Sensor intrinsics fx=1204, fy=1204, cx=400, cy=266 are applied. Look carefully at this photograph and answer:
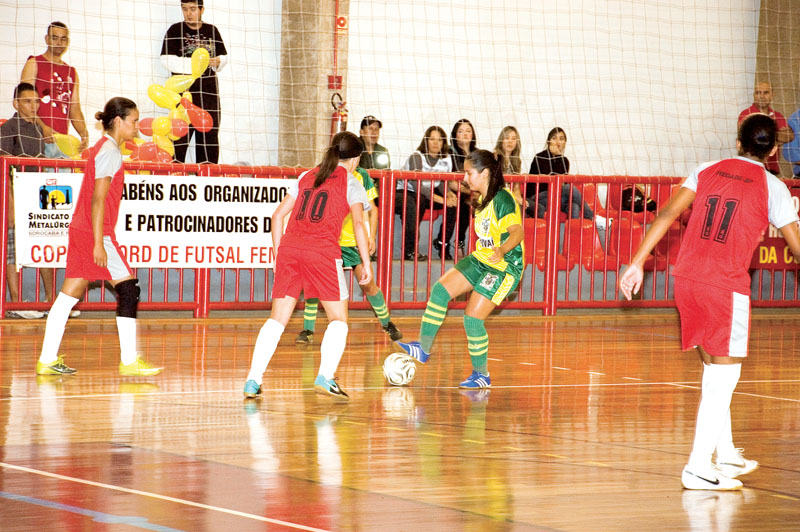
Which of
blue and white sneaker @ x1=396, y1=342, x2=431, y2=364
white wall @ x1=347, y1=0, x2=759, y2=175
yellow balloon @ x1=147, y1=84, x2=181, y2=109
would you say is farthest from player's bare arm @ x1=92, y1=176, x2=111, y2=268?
white wall @ x1=347, y1=0, x2=759, y2=175

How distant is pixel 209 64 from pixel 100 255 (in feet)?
23.1

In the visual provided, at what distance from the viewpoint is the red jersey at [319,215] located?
7.14 meters

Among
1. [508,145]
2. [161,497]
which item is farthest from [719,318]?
[508,145]

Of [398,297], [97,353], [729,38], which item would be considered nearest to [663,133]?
[729,38]

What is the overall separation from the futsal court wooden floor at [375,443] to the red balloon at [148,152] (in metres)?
3.31

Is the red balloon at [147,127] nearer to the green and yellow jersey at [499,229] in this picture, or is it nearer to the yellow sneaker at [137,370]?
the yellow sneaker at [137,370]

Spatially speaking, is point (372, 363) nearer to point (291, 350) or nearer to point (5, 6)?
point (291, 350)

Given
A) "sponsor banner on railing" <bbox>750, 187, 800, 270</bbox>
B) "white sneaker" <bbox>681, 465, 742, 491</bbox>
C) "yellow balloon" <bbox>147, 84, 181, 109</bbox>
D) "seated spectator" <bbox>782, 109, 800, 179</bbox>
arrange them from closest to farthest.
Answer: "white sneaker" <bbox>681, 465, 742, 491</bbox>
"yellow balloon" <bbox>147, 84, 181, 109</bbox>
"sponsor banner on railing" <bbox>750, 187, 800, 270</bbox>
"seated spectator" <bbox>782, 109, 800, 179</bbox>

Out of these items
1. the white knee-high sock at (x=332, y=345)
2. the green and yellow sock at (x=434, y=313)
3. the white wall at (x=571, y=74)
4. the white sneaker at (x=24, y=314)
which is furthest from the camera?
the white wall at (x=571, y=74)

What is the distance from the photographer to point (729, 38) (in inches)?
757

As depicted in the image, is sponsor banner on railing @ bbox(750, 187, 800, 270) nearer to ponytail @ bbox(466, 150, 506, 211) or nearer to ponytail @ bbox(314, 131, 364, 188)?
ponytail @ bbox(466, 150, 506, 211)

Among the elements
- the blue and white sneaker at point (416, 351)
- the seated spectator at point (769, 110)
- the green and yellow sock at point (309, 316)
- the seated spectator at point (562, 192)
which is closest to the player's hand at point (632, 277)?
the blue and white sneaker at point (416, 351)

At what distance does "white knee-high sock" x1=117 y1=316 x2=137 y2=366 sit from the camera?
818 centimetres

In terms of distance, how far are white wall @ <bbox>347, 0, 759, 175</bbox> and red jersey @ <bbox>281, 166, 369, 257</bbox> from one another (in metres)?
9.31
